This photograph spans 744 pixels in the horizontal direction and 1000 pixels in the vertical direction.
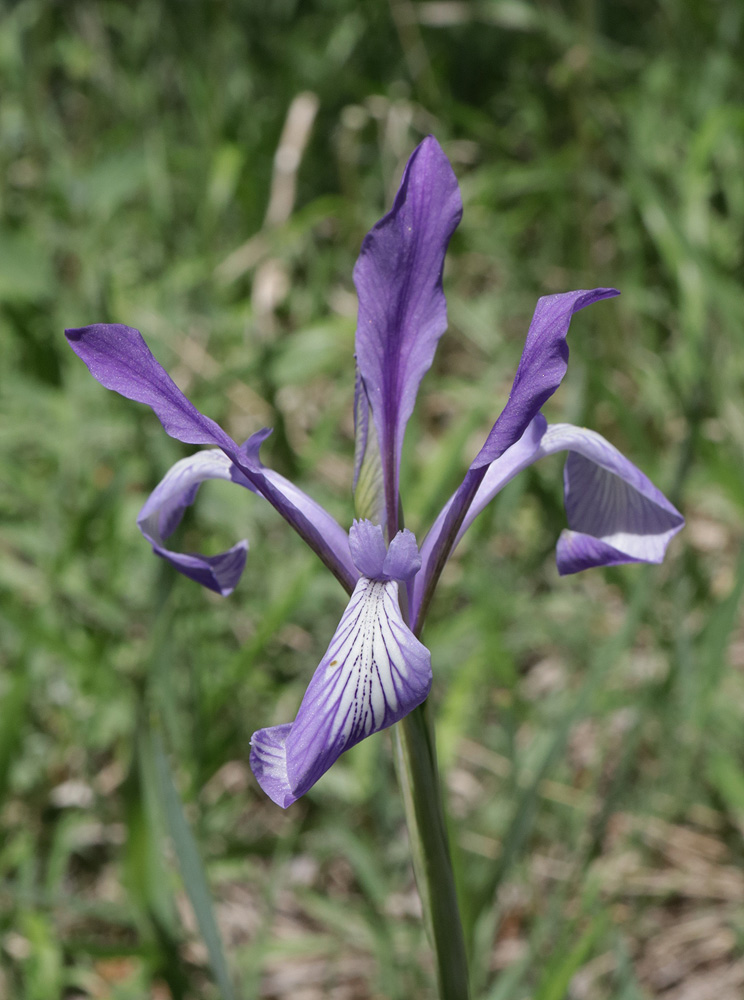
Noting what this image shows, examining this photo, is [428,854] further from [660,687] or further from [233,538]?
[233,538]

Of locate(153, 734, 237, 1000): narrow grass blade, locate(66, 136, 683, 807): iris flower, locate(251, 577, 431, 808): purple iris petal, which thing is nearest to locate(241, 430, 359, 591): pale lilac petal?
locate(66, 136, 683, 807): iris flower

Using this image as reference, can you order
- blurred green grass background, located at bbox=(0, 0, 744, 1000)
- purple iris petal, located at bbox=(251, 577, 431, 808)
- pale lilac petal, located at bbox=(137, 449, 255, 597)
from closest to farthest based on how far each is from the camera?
purple iris petal, located at bbox=(251, 577, 431, 808), pale lilac petal, located at bbox=(137, 449, 255, 597), blurred green grass background, located at bbox=(0, 0, 744, 1000)

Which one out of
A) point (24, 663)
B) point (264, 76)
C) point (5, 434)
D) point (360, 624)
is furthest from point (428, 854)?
point (264, 76)

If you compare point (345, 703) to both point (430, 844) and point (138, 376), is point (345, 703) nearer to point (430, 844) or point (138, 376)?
point (430, 844)

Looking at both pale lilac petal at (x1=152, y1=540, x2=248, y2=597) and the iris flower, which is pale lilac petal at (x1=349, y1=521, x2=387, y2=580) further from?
pale lilac petal at (x1=152, y1=540, x2=248, y2=597)

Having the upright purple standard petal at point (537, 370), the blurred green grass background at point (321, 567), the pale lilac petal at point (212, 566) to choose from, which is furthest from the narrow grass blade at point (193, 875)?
the upright purple standard petal at point (537, 370)

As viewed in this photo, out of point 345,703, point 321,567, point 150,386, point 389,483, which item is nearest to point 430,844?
point 345,703
